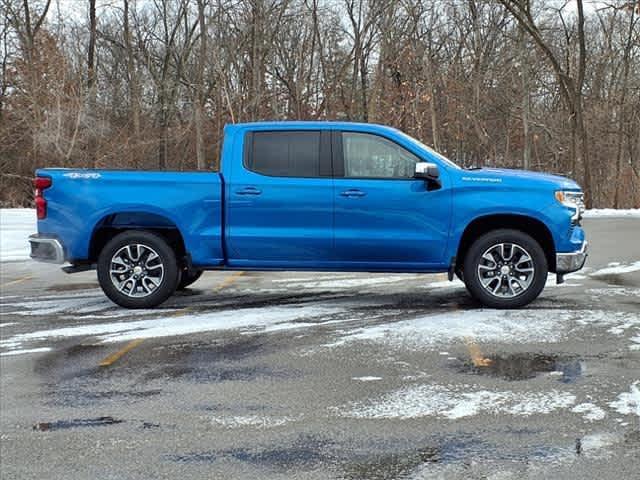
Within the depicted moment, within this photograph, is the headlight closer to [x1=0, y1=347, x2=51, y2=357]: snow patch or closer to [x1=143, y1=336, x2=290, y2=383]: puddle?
[x1=143, y1=336, x2=290, y2=383]: puddle

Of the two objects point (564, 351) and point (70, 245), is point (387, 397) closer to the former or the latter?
point (564, 351)

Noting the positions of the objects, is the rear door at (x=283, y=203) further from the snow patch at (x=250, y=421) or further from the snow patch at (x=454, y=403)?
the snow patch at (x=250, y=421)

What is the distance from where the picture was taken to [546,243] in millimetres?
7855

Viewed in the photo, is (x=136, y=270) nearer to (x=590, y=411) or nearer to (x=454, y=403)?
(x=454, y=403)

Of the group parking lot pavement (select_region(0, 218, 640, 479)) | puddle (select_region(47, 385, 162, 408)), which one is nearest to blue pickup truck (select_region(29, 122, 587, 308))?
parking lot pavement (select_region(0, 218, 640, 479))

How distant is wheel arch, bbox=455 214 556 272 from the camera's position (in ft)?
25.2

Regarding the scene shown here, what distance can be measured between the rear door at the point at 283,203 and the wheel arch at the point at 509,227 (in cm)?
147

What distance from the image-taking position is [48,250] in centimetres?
795

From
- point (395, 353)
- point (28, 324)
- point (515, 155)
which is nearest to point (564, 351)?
point (395, 353)

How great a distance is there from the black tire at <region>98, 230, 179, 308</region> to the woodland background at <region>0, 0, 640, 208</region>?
25.5 metres

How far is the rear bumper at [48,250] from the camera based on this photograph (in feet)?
26.0

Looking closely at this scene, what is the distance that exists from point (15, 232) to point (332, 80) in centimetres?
2601

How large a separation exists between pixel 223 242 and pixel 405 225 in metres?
1.98

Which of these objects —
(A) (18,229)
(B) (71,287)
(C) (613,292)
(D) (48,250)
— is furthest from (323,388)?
(A) (18,229)
